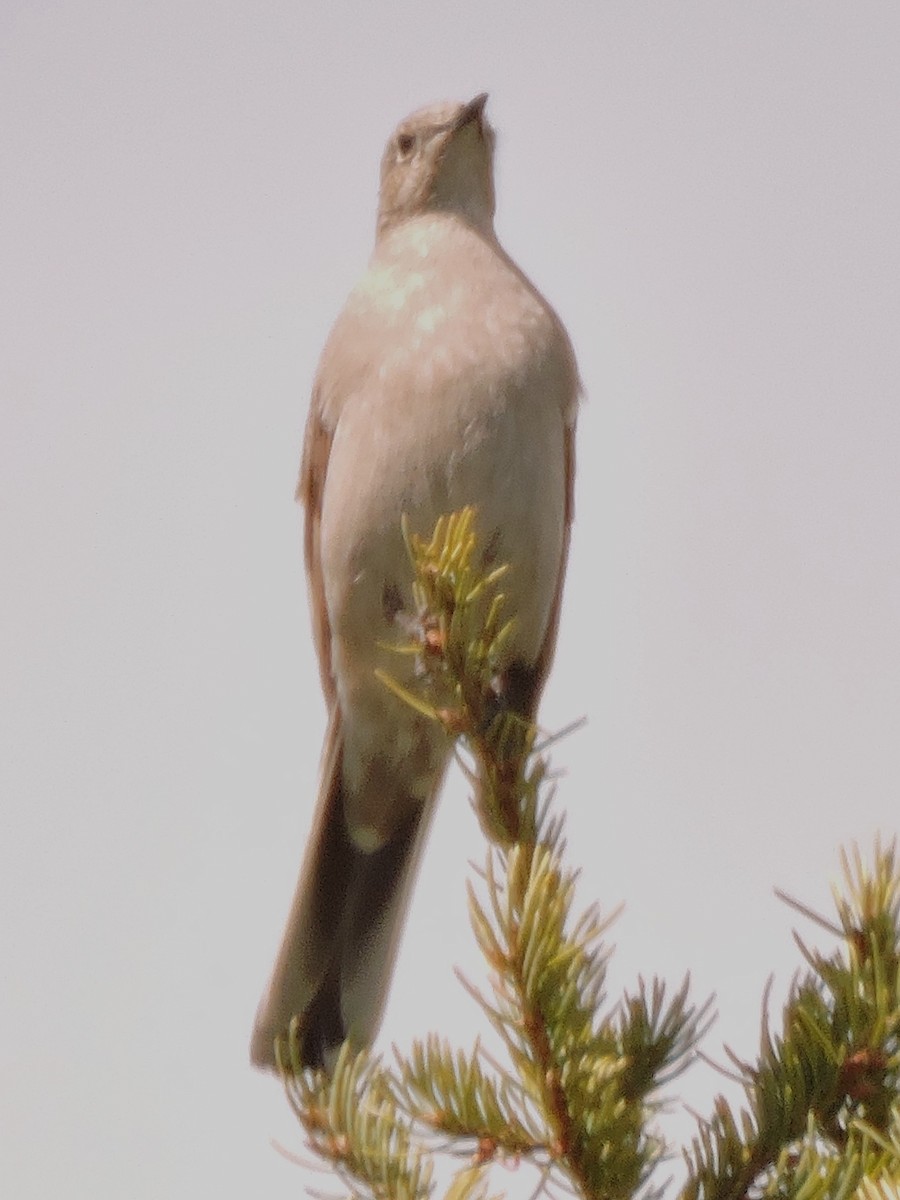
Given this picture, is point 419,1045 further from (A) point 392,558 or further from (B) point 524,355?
(B) point 524,355

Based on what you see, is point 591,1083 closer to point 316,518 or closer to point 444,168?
point 316,518

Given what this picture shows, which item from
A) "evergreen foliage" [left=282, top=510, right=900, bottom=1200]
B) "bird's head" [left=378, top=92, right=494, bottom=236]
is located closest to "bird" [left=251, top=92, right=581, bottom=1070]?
"bird's head" [left=378, top=92, right=494, bottom=236]

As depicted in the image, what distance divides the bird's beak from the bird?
0.62 m

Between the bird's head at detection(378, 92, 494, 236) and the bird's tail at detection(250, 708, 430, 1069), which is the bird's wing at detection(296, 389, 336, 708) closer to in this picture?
the bird's tail at detection(250, 708, 430, 1069)

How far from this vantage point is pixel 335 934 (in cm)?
393

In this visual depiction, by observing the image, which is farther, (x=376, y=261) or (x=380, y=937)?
(x=376, y=261)

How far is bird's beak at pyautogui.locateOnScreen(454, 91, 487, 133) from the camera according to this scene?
4863mm

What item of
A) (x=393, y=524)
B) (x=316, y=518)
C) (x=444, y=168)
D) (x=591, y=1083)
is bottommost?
(x=591, y=1083)

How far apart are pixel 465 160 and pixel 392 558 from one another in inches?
65.0

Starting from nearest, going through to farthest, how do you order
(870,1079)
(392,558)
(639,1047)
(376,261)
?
1. (870,1079)
2. (639,1047)
3. (392,558)
4. (376,261)

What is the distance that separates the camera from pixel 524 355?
3.97 metres

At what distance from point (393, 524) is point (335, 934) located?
1045 millimetres

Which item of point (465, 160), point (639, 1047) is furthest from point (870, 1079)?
point (465, 160)

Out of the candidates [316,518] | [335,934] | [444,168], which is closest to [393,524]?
[316,518]
